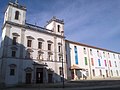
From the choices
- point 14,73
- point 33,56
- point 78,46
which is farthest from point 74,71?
point 14,73

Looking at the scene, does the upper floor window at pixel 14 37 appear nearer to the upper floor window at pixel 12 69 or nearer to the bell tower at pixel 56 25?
the upper floor window at pixel 12 69

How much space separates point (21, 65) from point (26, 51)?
298 cm

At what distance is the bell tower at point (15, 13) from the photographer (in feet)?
85.5

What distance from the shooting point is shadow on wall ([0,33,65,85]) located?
23.1m

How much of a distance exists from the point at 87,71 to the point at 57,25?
52.3ft

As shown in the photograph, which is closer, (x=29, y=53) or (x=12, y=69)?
(x=12, y=69)

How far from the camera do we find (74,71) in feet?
110

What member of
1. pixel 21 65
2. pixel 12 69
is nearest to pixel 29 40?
pixel 21 65

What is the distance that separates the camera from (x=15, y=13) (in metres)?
27.0

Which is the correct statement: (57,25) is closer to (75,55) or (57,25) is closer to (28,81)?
(75,55)

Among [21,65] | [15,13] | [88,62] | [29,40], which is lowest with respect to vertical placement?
[21,65]

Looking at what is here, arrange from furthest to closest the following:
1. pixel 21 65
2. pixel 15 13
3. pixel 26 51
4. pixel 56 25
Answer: pixel 56 25
pixel 15 13
pixel 26 51
pixel 21 65

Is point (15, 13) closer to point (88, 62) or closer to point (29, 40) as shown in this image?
point (29, 40)

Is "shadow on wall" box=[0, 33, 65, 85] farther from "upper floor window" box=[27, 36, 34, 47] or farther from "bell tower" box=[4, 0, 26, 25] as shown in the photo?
"bell tower" box=[4, 0, 26, 25]
